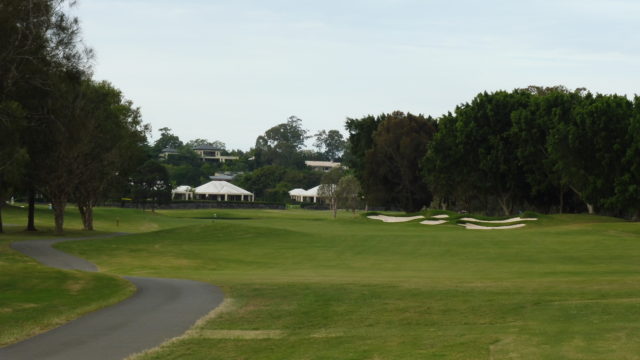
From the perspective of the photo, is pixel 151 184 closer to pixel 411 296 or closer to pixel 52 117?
pixel 52 117

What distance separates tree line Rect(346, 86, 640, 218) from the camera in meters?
80.2

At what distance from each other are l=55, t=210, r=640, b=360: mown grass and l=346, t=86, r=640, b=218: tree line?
25.8 meters

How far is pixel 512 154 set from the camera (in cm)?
9569

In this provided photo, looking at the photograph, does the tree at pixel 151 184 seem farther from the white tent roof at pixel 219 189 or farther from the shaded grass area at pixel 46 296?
the shaded grass area at pixel 46 296

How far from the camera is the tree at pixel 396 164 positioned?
367 ft

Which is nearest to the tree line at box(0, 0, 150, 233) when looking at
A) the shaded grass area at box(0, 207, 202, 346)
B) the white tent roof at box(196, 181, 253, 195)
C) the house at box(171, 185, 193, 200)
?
the shaded grass area at box(0, 207, 202, 346)

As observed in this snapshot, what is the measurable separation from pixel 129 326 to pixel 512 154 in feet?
266

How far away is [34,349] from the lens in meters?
16.4

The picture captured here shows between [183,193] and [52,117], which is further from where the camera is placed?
[183,193]

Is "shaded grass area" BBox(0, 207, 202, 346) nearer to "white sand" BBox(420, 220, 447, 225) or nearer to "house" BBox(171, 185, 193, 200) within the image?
"white sand" BBox(420, 220, 447, 225)

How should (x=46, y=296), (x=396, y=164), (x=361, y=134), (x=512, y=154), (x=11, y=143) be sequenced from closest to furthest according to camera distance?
(x=46, y=296)
(x=11, y=143)
(x=512, y=154)
(x=396, y=164)
(x=361, y=134)

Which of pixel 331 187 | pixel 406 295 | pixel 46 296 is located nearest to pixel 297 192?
pixel 331 187

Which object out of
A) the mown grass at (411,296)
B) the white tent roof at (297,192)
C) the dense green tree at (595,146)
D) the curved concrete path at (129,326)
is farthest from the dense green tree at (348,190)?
the curved concrete path at (129,326)

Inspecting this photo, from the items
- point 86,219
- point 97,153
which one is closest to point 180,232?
point 97,153
